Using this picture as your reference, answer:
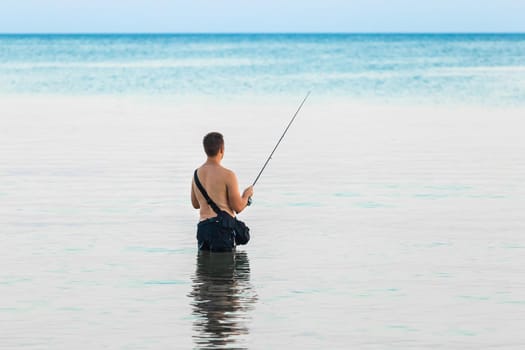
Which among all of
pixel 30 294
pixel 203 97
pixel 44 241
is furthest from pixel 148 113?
pixel 30 294

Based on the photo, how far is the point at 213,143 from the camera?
844cm

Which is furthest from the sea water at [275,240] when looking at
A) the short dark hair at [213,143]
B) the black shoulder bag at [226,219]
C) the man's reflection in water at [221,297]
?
the short dark hair at [213,143]

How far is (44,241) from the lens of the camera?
9.59 m

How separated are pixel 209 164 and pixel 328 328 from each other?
2.08m

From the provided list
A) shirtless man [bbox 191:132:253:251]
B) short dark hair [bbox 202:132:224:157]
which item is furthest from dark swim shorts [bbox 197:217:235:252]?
short dark hair [bbox 202:132:224:157]

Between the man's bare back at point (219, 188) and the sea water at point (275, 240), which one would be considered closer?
the sea water at point (275, 240)

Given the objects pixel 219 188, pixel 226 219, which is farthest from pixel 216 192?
pixel 226 219

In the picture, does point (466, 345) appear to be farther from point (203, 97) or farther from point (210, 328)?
point (203, 97)

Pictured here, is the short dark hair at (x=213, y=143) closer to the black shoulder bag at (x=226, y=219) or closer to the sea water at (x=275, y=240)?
the black shoulder bag at (x=226, y=219)

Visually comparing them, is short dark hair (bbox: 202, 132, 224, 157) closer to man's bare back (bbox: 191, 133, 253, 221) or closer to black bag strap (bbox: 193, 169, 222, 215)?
man's bare back (bbox: 191, 133, 253, 221)

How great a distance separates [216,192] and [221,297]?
3.86ft

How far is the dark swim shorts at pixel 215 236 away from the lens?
8656mm

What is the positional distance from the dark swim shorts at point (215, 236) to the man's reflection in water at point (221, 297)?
65 mm

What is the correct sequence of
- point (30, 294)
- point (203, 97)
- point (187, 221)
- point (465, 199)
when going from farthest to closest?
point (203, 97), point (465, 199), point (187, 221), point (30, 294)
